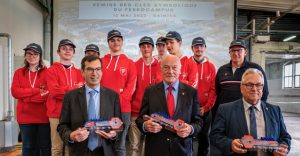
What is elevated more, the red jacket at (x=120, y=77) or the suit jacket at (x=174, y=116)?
the red jacket at (x=120, y=77)

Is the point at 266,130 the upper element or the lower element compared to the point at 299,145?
upper

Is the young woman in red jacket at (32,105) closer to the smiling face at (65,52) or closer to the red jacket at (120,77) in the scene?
the smiling face at (65,52)

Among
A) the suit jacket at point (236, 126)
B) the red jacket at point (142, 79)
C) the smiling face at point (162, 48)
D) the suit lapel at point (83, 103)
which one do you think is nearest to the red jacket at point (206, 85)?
the smiling face at point (162, 48)

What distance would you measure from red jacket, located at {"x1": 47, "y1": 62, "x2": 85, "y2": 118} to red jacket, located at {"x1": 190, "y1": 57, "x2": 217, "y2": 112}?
1330 mm

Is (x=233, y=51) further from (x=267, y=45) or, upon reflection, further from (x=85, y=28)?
(x=267, y=45)

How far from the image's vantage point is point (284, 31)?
1043 cm

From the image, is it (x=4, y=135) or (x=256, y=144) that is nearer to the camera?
(x=256, y=144)

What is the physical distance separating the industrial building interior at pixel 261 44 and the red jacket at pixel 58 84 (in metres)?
2.50

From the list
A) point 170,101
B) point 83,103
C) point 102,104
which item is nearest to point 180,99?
point 170,101

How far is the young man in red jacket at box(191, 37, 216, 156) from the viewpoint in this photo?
3.15 m

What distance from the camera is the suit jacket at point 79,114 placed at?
1.87 meters

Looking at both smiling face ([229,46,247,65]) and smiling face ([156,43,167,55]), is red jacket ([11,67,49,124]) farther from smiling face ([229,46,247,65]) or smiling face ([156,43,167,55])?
smiling face ([229,46,247,65])

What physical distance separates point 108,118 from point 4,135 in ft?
12.1

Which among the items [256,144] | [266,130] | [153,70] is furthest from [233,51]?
[256,144]
